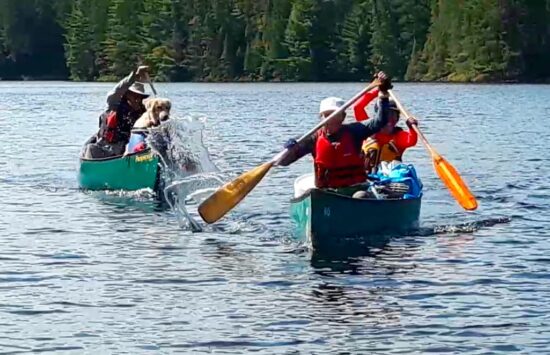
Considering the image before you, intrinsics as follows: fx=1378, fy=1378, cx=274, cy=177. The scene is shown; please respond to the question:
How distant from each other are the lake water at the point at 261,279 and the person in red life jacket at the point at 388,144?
131 cm

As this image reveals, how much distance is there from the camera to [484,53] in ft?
353

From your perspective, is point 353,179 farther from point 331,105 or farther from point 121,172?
point 121,172

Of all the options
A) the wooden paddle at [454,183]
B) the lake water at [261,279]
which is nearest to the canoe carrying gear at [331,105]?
the wooden paddle at [454,183]

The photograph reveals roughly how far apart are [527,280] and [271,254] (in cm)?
372

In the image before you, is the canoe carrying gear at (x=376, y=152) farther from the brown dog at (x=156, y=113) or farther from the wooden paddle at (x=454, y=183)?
the brown dog at (x=156, y=113)

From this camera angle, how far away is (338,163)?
1872 centimetres

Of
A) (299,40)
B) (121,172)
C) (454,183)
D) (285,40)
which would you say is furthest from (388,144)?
(285,40)

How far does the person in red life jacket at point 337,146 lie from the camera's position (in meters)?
18.6

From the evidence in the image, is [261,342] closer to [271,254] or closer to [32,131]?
[271,254]

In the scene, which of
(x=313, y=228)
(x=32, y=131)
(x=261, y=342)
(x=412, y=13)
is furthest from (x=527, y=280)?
(x=412, y=13)

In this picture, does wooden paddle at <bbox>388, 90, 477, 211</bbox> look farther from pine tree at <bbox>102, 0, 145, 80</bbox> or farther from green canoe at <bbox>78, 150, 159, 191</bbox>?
pine tree at <bbox>102, 0, 145, 80</bbox>

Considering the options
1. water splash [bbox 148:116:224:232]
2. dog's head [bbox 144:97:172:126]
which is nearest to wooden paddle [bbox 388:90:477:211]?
water splash [bbox 148:116:224:232]

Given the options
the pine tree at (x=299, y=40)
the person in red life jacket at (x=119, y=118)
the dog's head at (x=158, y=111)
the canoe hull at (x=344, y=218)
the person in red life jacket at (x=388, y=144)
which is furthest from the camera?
the pine tree at (x=299, y=40)

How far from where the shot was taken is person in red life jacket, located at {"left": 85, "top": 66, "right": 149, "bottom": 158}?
2589cm
